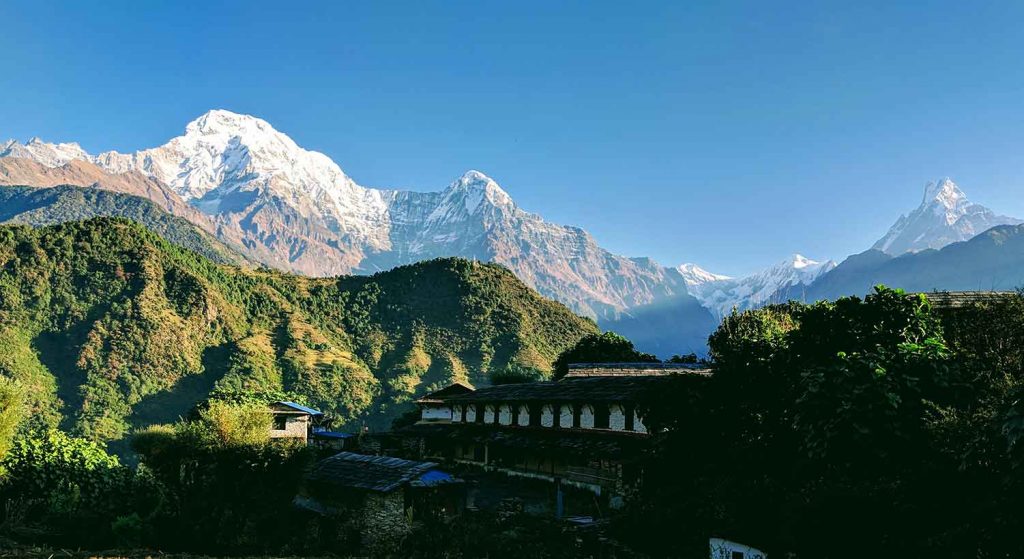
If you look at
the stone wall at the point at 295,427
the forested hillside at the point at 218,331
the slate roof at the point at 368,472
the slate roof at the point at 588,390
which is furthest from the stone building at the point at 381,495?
the forested hillside at the point at 218,331

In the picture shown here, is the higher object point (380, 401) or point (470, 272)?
point (470, 272)

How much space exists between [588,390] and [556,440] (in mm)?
4407

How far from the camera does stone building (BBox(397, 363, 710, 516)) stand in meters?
39.1

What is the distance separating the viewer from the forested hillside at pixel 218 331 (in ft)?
409

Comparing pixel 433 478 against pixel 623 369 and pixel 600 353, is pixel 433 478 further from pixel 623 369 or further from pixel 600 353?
pixel 600 353

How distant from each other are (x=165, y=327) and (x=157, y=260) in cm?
A: 2766

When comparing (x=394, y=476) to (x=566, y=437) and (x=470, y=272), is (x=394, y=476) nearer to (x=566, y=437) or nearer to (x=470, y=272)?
(x=566, y=437)

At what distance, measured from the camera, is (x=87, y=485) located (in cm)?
4288

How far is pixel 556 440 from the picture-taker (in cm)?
4591

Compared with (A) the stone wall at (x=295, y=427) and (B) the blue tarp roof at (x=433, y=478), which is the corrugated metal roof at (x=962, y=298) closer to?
(B) the blue tarp roof at (x=433, y=478)

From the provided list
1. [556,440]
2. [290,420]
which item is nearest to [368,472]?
[556,440]

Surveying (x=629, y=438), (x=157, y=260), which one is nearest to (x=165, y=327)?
(x=157, y=260)

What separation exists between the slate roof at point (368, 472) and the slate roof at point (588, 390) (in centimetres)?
1335

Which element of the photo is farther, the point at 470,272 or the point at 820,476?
the point at 470,272
